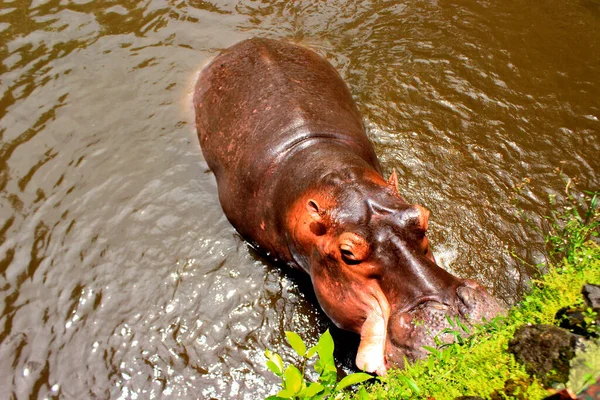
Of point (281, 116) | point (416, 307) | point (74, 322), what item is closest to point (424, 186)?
point (281, 116)

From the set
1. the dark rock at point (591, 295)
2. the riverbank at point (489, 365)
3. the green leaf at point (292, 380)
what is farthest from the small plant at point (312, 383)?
the dark rock at point (591, 295)

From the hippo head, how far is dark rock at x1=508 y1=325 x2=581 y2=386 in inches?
9.1

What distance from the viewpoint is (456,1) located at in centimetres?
672

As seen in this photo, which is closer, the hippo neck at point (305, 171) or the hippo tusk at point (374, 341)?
the hippo tusk at point (374, 341)

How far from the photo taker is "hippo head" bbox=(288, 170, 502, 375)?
8.68 ft

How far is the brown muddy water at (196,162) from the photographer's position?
3.84 metres

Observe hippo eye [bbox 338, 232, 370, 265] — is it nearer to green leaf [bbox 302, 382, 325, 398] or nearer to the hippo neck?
the hippo neck

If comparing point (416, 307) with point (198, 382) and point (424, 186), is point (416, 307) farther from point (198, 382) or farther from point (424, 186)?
point (424, 186)

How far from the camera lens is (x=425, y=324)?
2598 millimetres

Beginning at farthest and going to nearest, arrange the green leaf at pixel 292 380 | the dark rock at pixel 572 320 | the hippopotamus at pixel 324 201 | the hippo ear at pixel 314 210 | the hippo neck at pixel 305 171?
1. the hippo neck at pixel 305 171
2. the hippo ear at pixel 314 210
3. the hippopotamus at pixel 324 201
4. the dark rock at pixel 572 320
5. the green leaf at pixel 292 380

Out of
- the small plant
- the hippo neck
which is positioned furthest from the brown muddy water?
the small plant

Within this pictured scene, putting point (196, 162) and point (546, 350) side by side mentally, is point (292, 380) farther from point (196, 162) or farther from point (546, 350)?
point (196, 162)

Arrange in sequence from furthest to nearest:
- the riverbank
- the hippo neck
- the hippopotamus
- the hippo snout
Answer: the hippo neck
the hippopotamus
the hippo snout
the riverbank

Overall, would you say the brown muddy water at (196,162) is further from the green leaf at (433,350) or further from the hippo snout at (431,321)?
the green leaf at (433,350)
